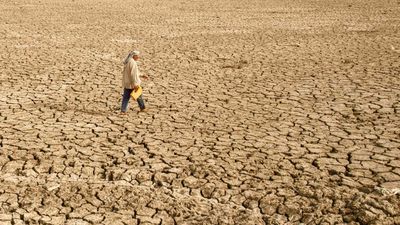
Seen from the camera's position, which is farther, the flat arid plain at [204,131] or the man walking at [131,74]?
the man walking at [131,74]

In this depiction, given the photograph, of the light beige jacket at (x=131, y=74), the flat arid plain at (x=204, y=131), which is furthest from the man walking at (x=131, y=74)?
the flat arid plain at (x=204, y=131)

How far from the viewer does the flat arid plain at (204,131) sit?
210 inches

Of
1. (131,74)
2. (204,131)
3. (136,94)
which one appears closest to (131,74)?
(131,74)

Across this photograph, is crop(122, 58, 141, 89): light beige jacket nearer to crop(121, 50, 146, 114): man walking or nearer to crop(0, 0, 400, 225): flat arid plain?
crop(121, 50, 146, 114): man walking

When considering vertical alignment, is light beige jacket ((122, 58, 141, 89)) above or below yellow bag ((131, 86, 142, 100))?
above

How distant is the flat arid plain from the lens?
5336mm

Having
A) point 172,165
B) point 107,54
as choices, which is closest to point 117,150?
point 172,165

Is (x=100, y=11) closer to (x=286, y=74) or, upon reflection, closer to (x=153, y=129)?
(x=286, y=74)

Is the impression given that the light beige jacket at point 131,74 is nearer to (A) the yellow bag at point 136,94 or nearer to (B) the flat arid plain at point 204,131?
(A) the yellow bag at point 136,94

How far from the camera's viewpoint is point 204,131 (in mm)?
7555

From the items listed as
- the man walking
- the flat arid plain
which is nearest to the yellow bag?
the man walking

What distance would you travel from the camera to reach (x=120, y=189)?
5.72 m

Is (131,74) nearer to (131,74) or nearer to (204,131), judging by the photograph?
(131,74)

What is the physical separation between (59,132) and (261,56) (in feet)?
22.7
